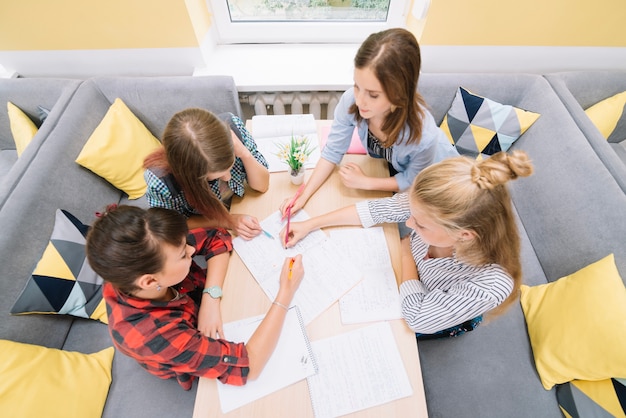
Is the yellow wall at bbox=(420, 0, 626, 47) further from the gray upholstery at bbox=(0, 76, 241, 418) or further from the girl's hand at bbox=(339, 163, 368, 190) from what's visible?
the gray upholstery at bbox=(0, 76, 241, 418)

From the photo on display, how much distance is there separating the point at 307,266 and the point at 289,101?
49.5 inches

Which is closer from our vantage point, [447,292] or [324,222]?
[447,292]

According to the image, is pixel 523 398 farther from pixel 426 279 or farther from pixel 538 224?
pixel 538 224

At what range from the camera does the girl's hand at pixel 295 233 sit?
43.4 inches

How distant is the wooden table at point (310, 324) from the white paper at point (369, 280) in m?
0.02

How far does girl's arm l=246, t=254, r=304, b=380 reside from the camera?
860mm

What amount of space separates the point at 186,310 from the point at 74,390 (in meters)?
0.50

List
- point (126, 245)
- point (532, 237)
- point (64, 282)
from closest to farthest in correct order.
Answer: point (126, 245), point (64, 282), point (532, 237)

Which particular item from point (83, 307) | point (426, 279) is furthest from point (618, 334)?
point (83, 307)

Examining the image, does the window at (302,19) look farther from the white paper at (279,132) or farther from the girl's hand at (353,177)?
the girl's hand at (353,177)

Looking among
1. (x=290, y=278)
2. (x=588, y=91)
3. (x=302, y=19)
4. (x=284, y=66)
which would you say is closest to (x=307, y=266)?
(x=290, y=278)

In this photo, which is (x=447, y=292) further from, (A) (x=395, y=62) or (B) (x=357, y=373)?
(A) (x=395, y=62)

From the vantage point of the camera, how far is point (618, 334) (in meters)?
0.97

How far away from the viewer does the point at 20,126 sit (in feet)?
5.33
